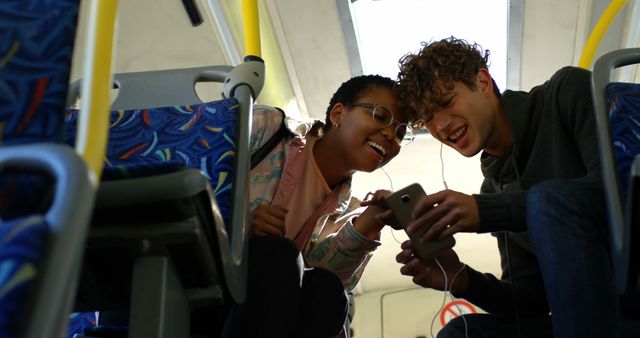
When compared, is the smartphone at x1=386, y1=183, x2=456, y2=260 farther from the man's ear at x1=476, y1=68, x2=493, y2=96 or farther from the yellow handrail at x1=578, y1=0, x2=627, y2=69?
the yellow handrail at x1=578, y1=0, x2=627, y2=69

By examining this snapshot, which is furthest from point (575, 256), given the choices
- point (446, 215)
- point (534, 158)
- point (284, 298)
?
point (534, 158)

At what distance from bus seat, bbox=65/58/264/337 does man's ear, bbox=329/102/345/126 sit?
0.71 m

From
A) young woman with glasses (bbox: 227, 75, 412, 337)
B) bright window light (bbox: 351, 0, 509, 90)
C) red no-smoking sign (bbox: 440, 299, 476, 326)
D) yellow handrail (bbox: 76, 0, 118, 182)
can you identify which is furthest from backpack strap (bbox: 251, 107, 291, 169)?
red no-smoking sign (bbox: 440, 299, 476, 326)

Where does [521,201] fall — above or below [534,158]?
below

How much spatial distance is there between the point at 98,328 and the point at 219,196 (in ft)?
0.90

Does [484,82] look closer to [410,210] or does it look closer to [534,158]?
[534,158]

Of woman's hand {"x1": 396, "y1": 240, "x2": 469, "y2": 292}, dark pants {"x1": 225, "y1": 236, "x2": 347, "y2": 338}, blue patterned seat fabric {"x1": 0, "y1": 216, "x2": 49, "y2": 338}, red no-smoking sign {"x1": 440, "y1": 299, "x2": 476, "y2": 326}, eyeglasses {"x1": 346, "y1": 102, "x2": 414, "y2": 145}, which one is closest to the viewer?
blue patterned seat fabric {"x1": 0, "y1": 216, "x2": 49, "y2": 338}

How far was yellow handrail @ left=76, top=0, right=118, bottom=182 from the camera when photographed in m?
0.56

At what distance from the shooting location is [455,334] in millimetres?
1464

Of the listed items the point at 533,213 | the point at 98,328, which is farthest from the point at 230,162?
the point at 533,213

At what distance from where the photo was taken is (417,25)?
106 inches

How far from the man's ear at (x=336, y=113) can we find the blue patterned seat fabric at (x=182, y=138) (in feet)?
2.51

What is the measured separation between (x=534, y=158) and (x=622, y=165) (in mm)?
459

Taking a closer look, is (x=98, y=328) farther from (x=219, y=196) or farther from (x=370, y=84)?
(x=370, y=84)
